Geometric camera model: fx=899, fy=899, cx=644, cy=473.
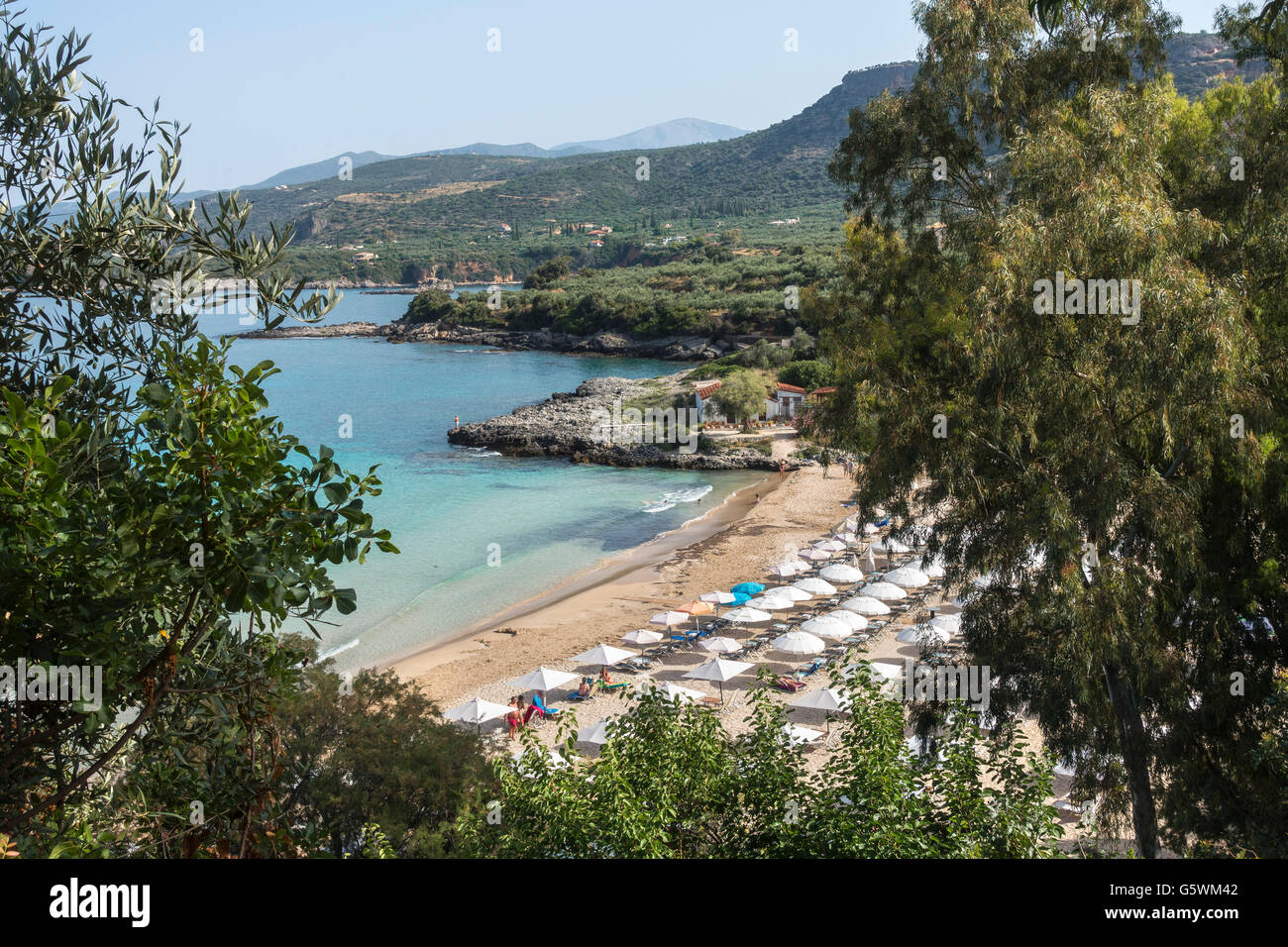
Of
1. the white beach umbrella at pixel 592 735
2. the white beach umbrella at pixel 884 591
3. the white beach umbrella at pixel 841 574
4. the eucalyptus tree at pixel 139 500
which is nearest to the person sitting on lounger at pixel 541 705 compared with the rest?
the white beach umbrella at pixel 592 735

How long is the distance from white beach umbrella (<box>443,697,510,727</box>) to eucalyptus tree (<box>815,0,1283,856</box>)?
29.1ft

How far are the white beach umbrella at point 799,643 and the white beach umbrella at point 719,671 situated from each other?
1094mm

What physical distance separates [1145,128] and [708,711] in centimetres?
832

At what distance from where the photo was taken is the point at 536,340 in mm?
99625

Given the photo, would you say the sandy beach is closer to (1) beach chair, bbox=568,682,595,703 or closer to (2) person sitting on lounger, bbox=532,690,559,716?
(1) beach chair, bbox=568,682,595,703

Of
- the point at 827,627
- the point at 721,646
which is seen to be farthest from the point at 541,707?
the point at 827,627

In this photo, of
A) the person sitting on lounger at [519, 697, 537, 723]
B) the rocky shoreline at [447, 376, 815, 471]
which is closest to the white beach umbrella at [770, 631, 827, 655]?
the person sitting on lounger at [519, 697, 537, 723]

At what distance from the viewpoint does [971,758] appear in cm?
692

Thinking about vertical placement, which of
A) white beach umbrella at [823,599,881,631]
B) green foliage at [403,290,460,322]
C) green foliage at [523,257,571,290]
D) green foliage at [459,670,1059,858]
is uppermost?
green foliage at [523,257,571,290]

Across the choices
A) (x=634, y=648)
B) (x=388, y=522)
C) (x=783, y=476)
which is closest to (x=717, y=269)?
(x=783, y=476)

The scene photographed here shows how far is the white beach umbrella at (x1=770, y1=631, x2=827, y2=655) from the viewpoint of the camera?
19453 millimetres

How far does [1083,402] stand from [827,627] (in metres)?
11.7

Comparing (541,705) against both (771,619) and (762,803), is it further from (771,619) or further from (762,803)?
(762,803)
